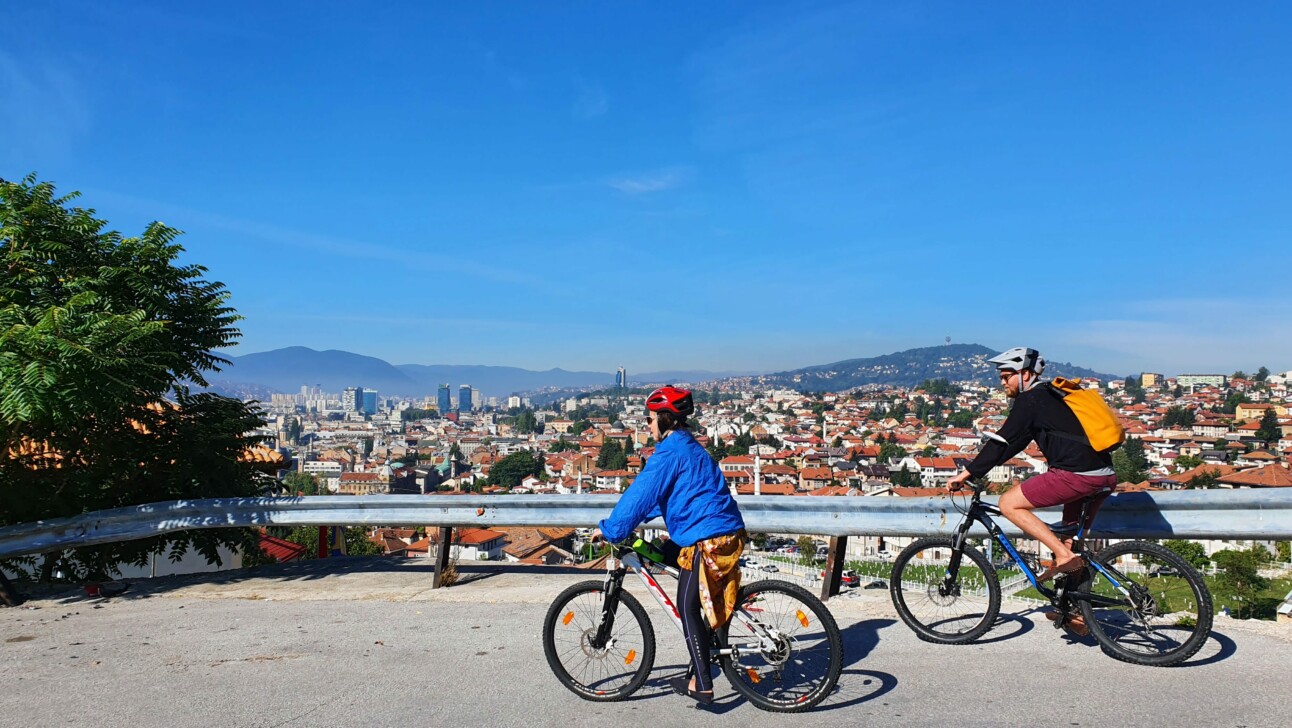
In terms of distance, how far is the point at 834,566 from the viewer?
19.9ft

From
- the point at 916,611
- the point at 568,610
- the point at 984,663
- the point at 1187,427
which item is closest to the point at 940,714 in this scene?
the point at 984,663

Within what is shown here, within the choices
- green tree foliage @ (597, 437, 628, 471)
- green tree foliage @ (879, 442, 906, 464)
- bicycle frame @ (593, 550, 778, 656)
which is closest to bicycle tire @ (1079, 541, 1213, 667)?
bicycle frame @ (593, 550, 778, 656)

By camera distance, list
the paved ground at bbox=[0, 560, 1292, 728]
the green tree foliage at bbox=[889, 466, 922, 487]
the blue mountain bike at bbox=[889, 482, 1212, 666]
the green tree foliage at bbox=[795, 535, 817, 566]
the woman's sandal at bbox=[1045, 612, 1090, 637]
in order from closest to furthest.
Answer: the paved ground at bbox=[0, 560, 1292, 728] → the blue mountain bike at bbox=[889, 482, 1212, 666] → the woman's sandal at bbox=[1045, 612, 1090, 637] → the green tree foliage at bbox=[795, 535, 817, 566] → the green tree foliage at bbox=[889, 466, 922, 487]

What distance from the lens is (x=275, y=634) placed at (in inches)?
226

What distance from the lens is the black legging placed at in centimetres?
413

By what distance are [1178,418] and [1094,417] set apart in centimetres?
12643

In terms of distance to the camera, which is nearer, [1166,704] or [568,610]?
[1166,704]

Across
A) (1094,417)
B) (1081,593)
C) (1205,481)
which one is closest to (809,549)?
(1081,593)

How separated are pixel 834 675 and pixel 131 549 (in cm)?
735

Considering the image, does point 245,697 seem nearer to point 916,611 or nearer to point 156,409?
point 916,611

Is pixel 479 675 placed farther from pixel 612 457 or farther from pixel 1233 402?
pixel 1233 402

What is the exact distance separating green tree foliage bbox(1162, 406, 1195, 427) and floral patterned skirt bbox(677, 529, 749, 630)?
122036 mm

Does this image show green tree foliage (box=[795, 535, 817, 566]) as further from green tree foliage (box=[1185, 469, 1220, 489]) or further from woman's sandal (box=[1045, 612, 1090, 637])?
green tree foliage (box=[1185, 469, 1220, 489])

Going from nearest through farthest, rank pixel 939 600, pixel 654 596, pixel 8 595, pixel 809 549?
pixel 654 596, pixel 939 600, pixel 8 595, pixel 809 549
